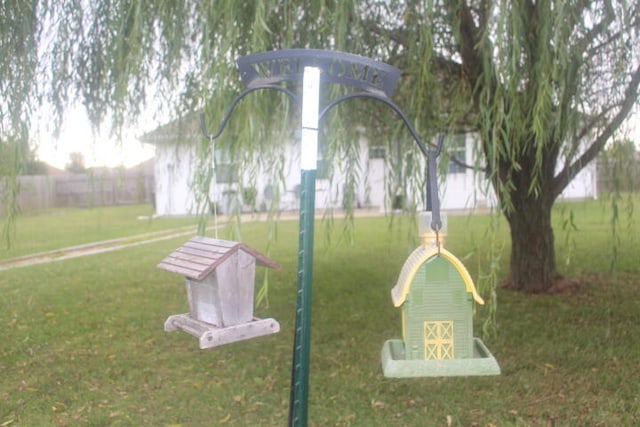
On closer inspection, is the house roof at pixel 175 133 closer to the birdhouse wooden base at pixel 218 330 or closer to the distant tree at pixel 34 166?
the distant tree at pixel 34 166

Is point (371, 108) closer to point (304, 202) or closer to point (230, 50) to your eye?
point (230, 50)

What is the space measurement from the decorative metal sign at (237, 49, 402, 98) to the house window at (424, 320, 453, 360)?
29.6 inches

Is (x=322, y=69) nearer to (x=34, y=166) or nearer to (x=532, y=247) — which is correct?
(x=34, y=166)

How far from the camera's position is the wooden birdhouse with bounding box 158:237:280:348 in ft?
6.07

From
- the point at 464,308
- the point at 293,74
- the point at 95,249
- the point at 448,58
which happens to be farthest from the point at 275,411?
the point at 95,249

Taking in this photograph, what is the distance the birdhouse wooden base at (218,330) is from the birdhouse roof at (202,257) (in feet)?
0.57

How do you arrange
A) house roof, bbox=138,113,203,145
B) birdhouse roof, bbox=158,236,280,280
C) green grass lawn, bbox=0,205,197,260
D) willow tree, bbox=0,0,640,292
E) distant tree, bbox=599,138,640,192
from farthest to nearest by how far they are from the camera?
green grass lawn, bbox=0,205,197,260
house roof, bbox=138,113,203,145
distant tree, bbox=599,138,640,192
willow tree, bbox=0,0,640,292
birdhouse roof, bbox=158,236,280,280

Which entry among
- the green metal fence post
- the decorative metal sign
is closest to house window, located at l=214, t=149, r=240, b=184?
the decorative metal sign

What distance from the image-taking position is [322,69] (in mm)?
1799

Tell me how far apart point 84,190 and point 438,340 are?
3951mm

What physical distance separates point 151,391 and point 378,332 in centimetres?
185

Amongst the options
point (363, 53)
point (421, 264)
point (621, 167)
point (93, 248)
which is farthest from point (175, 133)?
point (93, 248)

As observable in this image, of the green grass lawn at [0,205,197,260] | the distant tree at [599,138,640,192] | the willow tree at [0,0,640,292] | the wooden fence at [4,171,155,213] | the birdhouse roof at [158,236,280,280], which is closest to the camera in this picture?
the birdhouse roof at [158,236,280,280]

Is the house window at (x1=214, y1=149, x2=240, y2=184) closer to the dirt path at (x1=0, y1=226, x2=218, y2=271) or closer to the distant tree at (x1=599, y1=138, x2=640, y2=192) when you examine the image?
the distant tree at (x1=599, y1=138, x2=640, y2=192)
